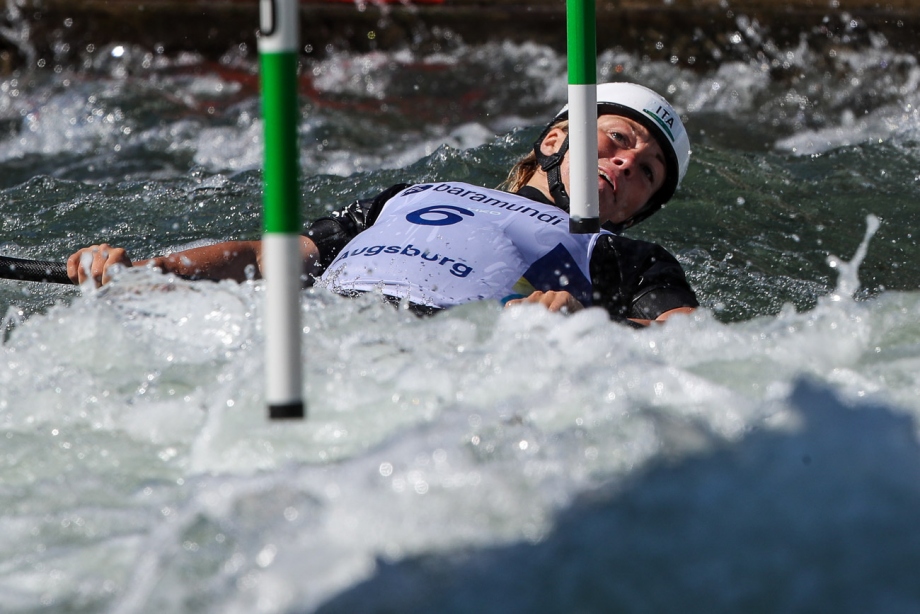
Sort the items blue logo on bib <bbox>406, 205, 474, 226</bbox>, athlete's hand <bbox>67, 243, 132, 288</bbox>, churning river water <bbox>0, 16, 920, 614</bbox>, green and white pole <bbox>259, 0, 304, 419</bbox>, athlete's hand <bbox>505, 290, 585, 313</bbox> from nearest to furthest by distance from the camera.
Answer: churning river water <bbox>0, 16, 920, 614</bbox> → green and white pole <bbox>259, 0, 304, 419</bbox> → athlete's hand <bbox>505, 290, 585, 313</bbox> → athlete's hand <bbox>67, 243, 132, 288</bbox> → blue logo on bib <bbox>406, 205, 474, 226</bbox>

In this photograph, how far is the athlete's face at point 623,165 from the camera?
11.7 feet

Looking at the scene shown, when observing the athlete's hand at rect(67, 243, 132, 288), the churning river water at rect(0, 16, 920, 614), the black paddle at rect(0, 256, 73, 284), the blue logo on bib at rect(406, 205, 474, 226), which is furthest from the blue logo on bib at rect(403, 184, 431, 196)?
the black paddle at rect(0, 256, 73, 284)

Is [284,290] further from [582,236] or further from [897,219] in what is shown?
[897,219]

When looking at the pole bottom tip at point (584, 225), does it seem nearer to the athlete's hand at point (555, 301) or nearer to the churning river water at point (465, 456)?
the athlete's hand at point (555, 301)

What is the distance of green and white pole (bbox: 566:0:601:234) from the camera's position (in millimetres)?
3018

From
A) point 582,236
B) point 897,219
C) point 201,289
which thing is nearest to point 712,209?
point 897,219

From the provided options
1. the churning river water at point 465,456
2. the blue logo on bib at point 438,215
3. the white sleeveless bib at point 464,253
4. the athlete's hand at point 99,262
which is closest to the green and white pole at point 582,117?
the white sleeveless bib at point 464,253

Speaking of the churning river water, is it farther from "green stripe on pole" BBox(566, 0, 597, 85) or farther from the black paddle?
"green stripe on pole" BBox(566, 0, 597, 85)

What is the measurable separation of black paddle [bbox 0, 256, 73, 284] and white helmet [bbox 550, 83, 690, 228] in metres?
1.66

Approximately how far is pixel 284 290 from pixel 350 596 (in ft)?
1.79

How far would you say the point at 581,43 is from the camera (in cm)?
306

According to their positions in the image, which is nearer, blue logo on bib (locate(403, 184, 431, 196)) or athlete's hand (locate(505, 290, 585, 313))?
athlete's hand (locate(505, 290, 585, 313))

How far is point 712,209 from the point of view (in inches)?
191

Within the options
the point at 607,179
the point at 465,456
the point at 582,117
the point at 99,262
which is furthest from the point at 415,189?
the point at 465,456
